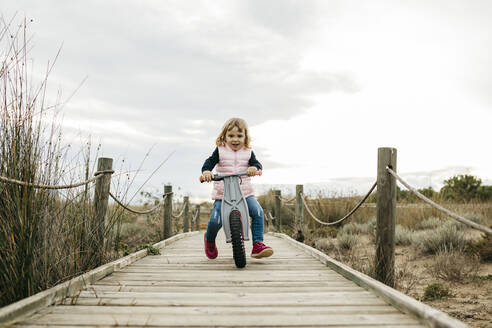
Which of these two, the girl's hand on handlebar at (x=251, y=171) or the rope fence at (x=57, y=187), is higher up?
the girl's hand on handlebar at (x=251, y=171)

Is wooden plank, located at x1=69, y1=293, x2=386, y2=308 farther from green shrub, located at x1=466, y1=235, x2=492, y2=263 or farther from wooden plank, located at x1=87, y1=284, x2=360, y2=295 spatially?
green shrub, located at x1=466, y1=235, x2=492, y2=263

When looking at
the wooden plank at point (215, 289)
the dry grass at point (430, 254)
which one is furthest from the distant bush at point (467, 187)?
the wooden plank at point (215, 289)

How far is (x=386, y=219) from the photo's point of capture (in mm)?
3695

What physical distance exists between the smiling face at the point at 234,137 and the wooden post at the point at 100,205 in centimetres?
137

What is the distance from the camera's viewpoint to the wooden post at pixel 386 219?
3.65 m

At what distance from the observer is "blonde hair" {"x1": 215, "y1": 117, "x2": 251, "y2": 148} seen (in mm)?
4387

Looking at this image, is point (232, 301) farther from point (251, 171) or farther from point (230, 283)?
point (251, 171)

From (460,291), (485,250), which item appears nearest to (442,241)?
(485,250)

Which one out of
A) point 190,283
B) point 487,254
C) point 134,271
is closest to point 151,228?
point 134,271

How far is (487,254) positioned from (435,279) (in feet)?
4.84

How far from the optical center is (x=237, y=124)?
14.4 ft

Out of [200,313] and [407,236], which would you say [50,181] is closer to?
[200,313]

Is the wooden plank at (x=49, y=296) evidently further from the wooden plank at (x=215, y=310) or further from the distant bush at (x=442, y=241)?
the distant bush at (x=442, y=241)

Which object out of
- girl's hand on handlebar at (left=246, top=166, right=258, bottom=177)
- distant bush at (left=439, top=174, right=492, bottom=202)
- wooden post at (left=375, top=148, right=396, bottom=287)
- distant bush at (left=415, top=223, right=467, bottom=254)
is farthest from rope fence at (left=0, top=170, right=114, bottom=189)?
distant bush at (left=439, top=174, right=492, bottom=202)
